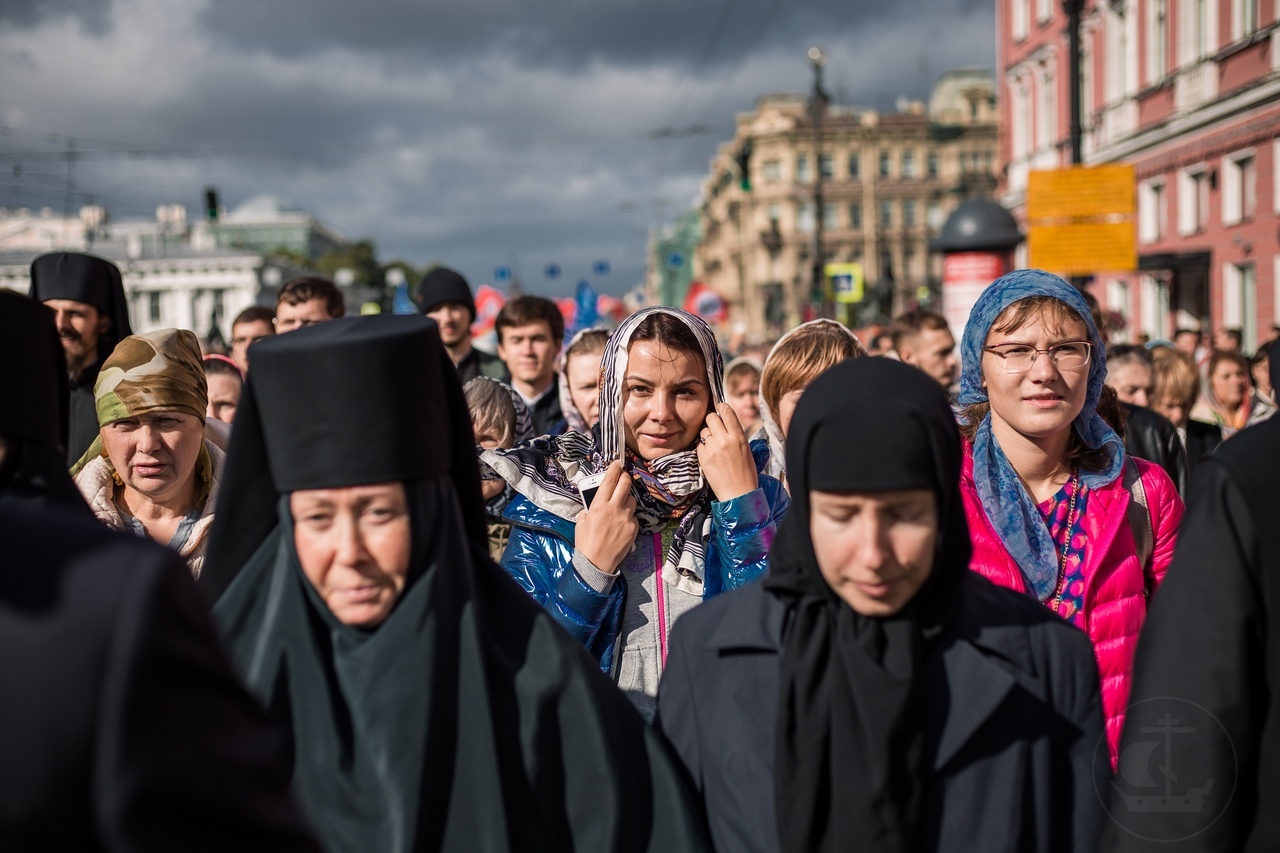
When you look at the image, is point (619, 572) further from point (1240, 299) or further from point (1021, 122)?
point (1021, 122)

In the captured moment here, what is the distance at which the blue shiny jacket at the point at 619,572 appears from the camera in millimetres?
3312

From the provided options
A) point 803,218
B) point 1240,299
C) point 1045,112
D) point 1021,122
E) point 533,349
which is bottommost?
point 533,349

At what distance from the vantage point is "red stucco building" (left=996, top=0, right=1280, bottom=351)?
25.1 meters

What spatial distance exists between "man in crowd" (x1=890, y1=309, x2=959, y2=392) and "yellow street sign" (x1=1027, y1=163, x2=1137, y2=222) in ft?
22.4

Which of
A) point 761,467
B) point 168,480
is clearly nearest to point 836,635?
point 761,467

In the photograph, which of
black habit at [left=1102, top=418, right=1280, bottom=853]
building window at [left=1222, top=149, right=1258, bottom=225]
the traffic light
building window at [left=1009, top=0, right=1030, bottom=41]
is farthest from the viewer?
building window at [left=1009, top=0, right=1030, bottom=41]

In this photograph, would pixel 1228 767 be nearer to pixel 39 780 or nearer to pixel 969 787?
pixel 969 787

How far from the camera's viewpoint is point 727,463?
344 centimetres

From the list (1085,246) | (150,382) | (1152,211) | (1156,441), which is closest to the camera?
(150,382)

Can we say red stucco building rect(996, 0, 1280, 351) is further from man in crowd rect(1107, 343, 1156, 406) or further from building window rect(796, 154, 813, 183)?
building window rect(796, 154, 813, 183)

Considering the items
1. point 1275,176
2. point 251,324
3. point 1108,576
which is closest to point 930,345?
point 251,324

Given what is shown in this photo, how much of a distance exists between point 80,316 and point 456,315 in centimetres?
305

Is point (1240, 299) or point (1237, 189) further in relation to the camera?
point (1240, 299)

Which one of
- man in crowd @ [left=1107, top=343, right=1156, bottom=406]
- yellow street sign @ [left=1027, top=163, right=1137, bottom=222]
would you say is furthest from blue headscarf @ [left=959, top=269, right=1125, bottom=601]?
yellow street sign @ [left=1027, top=163, right=1137, bottom=222]
